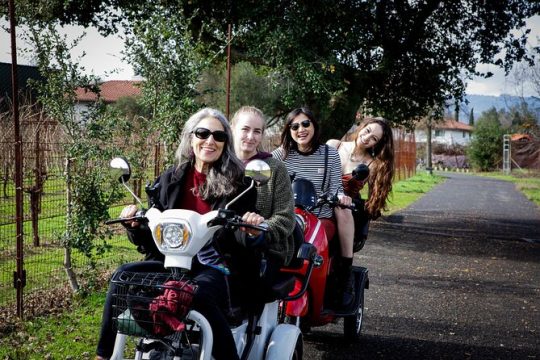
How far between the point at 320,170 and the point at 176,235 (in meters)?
3.19

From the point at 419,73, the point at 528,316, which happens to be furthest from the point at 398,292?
the point at 419,73

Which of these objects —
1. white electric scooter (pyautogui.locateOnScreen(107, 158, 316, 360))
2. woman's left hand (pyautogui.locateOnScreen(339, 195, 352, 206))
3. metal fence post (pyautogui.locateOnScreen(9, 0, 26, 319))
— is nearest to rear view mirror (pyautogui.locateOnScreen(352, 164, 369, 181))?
woman's left hand (pyautogui.locateOnScreen(339, 195, 352, 206))

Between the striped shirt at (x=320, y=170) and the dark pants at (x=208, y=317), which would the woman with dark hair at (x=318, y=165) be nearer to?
the striped shirt at (x=320, y=170)

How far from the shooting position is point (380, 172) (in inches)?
269

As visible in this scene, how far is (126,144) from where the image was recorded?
8.02 meters

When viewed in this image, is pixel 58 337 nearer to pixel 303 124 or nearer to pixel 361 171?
pixel 303 124

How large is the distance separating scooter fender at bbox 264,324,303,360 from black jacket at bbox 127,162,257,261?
0.67 meters

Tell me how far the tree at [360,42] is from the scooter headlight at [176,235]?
940 centimetres

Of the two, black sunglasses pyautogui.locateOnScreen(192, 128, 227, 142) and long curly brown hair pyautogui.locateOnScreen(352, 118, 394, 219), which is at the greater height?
black sunglasses pyautogui.locateOnScreen(192, 128, 227, 142)

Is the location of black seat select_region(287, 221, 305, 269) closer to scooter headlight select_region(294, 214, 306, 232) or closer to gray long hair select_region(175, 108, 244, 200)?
scooter headlight select_region(294, 214, 306, 232)

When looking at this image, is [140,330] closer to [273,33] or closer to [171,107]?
[171,107]

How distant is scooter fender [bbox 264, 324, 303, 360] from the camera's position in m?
4.09

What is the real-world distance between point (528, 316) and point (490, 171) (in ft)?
191

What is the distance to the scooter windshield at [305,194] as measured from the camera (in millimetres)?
5555
